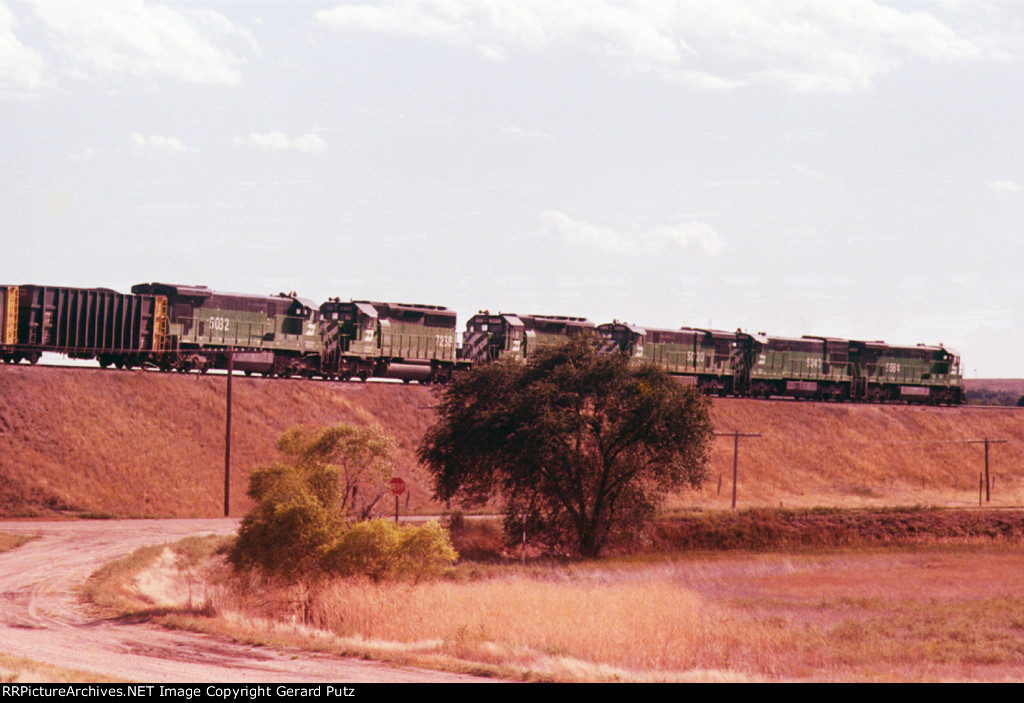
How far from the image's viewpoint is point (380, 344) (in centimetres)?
6462

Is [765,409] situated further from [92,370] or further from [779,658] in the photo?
[779,658]

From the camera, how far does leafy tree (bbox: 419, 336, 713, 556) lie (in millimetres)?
44750

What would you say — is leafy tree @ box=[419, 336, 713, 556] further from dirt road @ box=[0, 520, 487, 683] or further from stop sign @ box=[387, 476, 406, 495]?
dirt road @ box=[0, 520, 487, 683]

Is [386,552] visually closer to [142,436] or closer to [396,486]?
[396,486]

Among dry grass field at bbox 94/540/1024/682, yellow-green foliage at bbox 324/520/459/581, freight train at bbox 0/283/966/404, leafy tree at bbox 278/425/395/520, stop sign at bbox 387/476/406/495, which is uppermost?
freight train at bbox 0/283/966/404

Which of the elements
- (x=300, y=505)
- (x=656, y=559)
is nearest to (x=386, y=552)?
(x=300, y=505)

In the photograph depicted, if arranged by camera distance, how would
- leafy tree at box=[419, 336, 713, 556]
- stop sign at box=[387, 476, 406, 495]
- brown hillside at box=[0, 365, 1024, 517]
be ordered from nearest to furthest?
stop sign at box=[387, 476, 406, 495] < leafy tree at box=[419, 336, 713, 556] < brown hillside at box=[0, 365, 1024, 517]

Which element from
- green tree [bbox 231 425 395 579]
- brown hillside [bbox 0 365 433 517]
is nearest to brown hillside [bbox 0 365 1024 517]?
brown hillside [bbox 0 365 433 517]

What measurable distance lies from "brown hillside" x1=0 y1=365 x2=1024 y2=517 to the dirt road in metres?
17.6

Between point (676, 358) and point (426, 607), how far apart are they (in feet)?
179

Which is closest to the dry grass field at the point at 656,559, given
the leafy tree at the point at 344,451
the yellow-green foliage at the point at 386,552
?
the yellow-green foliage at the point at 386,552

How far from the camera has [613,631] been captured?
23.1 meters

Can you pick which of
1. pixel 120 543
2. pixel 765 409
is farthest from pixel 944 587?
pixel 765 409

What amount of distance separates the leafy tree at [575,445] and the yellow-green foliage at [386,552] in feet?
Result: 52.0
